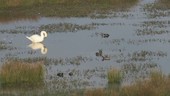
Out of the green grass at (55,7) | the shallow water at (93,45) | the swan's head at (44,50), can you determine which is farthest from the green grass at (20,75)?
the green grass at (55,7)

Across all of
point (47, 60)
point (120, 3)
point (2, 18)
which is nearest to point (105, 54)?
point (47, 60)

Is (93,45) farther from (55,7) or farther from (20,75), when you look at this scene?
(55,7)

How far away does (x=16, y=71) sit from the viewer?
17.8 meters

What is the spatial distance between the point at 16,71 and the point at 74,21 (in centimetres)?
1814

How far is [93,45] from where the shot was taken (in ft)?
87.2

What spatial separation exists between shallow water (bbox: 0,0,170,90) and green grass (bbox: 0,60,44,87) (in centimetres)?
46

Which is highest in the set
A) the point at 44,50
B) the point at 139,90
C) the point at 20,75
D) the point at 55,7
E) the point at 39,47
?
the point at 55,7

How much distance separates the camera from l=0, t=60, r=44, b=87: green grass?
17.8m

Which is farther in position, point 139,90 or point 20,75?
point 20,75

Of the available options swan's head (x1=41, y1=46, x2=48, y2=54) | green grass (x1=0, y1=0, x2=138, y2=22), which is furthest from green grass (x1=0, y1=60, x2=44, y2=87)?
green grass (x1=0, y1=0, x2=138, y2=22)

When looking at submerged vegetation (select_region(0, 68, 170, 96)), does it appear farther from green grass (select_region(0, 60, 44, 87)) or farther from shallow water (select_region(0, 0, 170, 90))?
green grass (select_region(0, 60, 44, 87))

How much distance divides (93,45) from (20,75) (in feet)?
29.8

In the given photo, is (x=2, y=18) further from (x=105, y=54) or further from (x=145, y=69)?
(x=145, y=69)

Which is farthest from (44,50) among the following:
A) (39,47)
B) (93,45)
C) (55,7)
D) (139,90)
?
(55,7)
